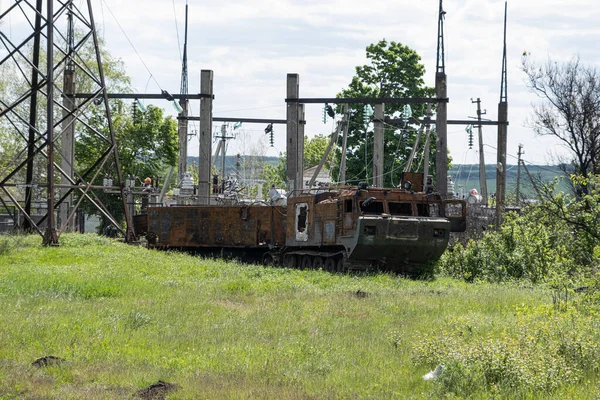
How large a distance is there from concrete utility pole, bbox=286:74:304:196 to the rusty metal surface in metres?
1.28

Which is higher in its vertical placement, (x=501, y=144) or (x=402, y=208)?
(x=501, y=144)

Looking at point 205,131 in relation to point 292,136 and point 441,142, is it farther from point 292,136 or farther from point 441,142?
point 441,142

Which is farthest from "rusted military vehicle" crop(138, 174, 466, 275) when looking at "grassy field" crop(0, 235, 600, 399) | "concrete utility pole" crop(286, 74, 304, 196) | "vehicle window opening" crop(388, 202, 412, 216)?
"grassy field" crop(0, 235, 600, 399)

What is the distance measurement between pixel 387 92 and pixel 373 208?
34962 millimetres

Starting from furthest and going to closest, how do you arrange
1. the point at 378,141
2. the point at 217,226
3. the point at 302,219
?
1. the point at 378,141
2. the point at 217,226
3. the point at 302,219

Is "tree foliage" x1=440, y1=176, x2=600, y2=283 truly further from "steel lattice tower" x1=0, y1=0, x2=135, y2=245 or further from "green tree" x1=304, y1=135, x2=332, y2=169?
"green tree" x1=304, y1=135, x2=332, y2=169

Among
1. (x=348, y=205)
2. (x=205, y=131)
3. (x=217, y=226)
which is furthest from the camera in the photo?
(x=217, y=226)

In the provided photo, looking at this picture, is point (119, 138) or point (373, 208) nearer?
point (373, 208)

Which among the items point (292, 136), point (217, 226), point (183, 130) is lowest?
point (217, 226)

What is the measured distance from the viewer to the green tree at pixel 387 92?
59438 mm

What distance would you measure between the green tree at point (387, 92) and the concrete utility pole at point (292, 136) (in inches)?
1041

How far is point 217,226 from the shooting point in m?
34.1

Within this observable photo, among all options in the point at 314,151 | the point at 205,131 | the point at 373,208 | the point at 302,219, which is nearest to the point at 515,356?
the point at 373,208

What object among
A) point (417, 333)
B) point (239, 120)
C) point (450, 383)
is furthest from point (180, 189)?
point (450, 383)
